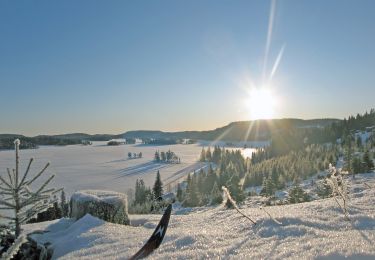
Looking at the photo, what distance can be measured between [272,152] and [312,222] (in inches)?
5203

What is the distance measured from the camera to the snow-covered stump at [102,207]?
33.2 ft

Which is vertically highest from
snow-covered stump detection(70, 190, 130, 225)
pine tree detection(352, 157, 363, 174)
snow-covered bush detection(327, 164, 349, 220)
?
snow-covered bush detection(327, 164, 349, 220)

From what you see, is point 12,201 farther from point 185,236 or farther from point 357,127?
point 357,127

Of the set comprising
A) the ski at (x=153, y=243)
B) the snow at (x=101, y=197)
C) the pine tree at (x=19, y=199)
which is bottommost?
the snow at (x=101, y=197)

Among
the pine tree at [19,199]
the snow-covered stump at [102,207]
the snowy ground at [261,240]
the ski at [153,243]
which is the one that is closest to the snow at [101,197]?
the snow-covered stump at [102,207]

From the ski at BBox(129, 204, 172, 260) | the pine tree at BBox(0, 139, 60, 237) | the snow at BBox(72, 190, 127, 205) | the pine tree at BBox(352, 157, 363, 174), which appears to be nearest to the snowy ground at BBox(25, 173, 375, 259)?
the ski at BBox(129, 204, 172, 260)

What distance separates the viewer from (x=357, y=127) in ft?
401

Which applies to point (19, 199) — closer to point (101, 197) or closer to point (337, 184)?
point (101, 197)

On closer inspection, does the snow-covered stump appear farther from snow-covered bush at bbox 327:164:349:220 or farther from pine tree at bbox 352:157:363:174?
pine tree at bbox 352:157:363:174

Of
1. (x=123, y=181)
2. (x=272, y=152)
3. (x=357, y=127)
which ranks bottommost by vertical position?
(x=123, y=181)

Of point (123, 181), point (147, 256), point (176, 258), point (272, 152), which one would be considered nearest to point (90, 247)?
point (147, 256)

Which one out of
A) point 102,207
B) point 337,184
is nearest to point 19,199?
point 102,207

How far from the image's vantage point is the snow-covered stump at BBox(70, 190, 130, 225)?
10.1 meters

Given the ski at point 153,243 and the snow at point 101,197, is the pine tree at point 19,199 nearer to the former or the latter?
the ski at point 153,243
